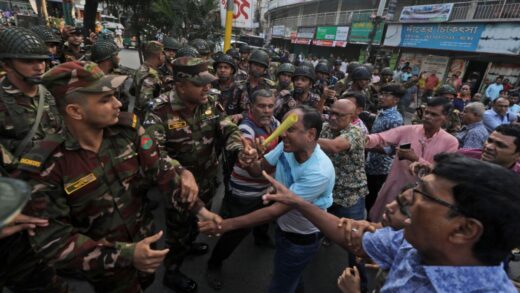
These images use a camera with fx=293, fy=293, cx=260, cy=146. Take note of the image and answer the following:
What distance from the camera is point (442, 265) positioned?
1198 millimetres

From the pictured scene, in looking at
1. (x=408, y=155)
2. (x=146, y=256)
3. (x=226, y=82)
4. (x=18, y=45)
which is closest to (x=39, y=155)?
(x=146, y=256)

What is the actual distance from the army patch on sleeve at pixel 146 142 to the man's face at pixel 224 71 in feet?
11.0

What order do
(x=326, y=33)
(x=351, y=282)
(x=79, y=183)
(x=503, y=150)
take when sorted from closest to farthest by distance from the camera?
(x=351, y=282) < (x=79, y=183) < (x=503, y=150) < (x=326, y=33)

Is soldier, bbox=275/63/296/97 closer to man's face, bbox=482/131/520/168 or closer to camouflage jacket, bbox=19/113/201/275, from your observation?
man's face, bbox=482/131/520/168

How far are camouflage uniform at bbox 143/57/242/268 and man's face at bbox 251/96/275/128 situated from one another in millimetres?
270

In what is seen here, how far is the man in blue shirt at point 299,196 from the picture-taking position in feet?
6.80

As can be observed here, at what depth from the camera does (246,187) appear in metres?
2.88

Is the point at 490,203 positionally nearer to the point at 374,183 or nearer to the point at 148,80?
the point at 374,183

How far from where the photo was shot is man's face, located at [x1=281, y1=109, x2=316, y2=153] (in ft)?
6.99

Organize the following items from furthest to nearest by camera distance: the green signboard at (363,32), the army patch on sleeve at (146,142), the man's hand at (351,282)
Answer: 1. the green signboard at (363,32)
2. the army patch on sleeve at (146,142)
3. the man's hand at (351,282)

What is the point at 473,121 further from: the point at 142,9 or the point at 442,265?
the point at 142,9

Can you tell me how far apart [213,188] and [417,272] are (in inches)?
89.1

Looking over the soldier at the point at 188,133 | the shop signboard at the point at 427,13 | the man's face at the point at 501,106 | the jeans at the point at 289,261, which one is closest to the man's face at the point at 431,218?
the jeans at the point at 289,261

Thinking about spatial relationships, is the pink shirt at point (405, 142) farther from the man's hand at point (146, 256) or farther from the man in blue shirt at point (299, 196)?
the man's hand at point (146, 256)
